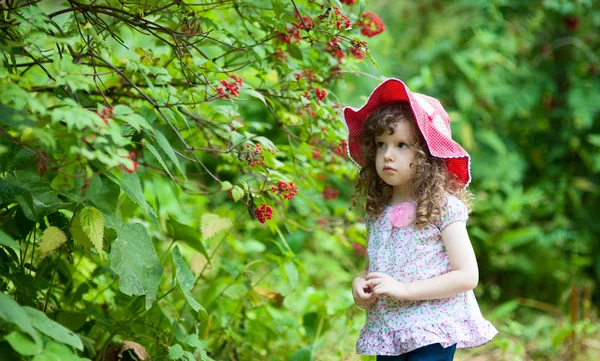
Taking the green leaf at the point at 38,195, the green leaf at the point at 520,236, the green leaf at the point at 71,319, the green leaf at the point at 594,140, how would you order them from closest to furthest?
the green leaf at the point at 38,195 < the green leaf at the point at 71,319 < the green leaf at the point at 594,140 < the green leaf at the point at 520,236

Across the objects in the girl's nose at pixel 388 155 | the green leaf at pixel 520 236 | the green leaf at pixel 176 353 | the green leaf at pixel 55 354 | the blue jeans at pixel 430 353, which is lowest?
the green leaf at pixel 520 236

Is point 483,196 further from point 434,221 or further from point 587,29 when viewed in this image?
point 434,221

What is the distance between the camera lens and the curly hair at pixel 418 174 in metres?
2.24

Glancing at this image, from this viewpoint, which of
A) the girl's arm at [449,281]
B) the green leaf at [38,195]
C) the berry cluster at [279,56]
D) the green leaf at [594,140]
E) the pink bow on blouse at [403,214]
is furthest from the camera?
the green leaf at [594,140]

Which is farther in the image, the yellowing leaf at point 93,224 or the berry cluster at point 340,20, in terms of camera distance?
the berry cluster at point 340,20

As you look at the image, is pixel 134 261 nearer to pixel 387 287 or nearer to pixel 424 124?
pixel 387 287

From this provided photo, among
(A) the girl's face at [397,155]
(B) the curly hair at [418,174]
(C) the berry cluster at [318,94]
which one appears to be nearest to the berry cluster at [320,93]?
(C) the berry cluster at [318,94]

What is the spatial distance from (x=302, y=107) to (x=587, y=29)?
384cm

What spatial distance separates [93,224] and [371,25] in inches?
52.6

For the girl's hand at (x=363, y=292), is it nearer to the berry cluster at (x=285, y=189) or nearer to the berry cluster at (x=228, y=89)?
the berry cluster at (x=285, y=189)


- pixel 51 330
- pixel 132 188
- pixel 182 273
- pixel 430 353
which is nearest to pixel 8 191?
pixel 132 188

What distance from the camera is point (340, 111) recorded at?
109 inches

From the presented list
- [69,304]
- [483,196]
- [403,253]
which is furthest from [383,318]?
[483,196]

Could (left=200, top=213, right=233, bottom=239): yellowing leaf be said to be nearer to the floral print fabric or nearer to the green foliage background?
the green foliage background
